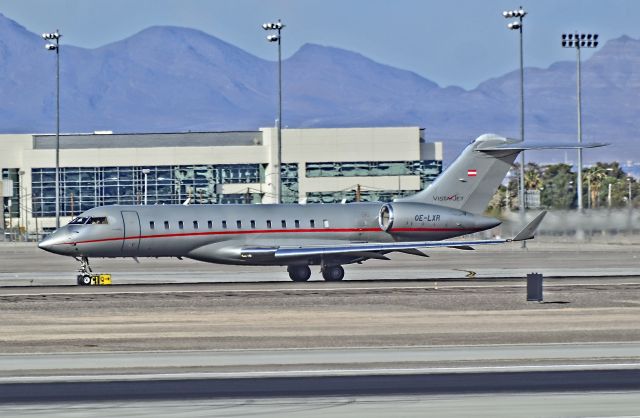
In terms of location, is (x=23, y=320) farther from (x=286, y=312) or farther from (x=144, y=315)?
(x=286, y=312)

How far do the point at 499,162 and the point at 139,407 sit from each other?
3770cm

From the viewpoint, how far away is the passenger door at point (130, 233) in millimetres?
53188

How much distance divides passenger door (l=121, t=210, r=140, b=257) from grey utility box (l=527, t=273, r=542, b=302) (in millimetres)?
17858

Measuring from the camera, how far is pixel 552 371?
25172 millimetres

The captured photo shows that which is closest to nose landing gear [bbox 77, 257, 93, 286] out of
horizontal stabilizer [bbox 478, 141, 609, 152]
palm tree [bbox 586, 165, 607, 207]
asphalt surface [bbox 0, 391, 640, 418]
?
horizontal stabilizer [bbox 478, 141, 609, 152]

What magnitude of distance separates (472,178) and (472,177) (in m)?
0.04

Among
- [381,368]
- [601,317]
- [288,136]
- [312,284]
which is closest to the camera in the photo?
[381,368]

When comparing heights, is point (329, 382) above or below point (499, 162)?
below

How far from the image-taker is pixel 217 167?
152 meters

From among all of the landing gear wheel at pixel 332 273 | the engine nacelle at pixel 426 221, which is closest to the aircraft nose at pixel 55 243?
the landing gear wheel at pixel 332 273

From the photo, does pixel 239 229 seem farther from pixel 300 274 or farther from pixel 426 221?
pixel 426 221

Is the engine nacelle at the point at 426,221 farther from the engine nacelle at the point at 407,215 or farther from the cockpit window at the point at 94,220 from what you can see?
the cockpit window at the point at 94,220

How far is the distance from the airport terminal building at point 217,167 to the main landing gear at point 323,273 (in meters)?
92.2

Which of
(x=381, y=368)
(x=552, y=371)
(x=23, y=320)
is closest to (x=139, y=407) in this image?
(x=381, y=368)
